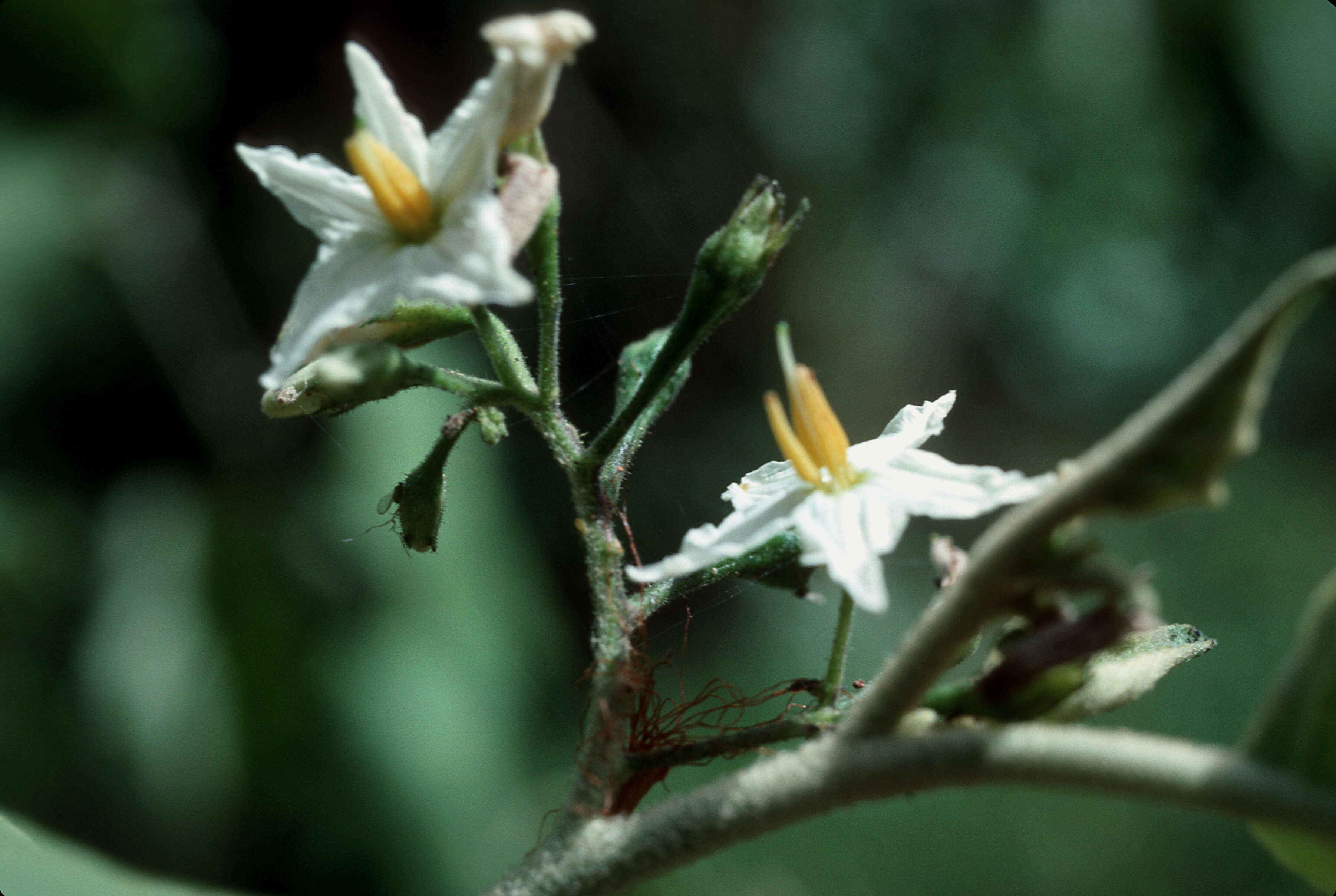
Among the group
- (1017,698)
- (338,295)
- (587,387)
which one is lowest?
(587,387)

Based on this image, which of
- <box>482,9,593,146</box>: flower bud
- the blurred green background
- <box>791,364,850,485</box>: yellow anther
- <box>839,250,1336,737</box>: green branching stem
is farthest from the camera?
the blurred green background

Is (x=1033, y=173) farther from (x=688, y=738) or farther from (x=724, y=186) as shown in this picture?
(x=688, y=738)

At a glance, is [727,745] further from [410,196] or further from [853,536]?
[410,196]

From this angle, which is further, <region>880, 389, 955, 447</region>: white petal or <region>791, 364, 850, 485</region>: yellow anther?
<region>880, 389, 955, 447</region>: white petal

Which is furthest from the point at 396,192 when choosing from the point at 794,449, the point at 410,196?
the point at 794,449

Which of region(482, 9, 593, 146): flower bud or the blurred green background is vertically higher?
region(482, 9, 593, 146): flower bud

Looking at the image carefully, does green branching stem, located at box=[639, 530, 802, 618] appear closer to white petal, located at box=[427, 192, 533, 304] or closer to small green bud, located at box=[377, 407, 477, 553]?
small green bud, located at box=[377, 407, 477, 553]

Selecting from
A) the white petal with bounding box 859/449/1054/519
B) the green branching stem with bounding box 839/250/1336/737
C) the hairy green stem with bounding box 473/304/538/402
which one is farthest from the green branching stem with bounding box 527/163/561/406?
the green branching stem with bounding box 839/250/1336/737

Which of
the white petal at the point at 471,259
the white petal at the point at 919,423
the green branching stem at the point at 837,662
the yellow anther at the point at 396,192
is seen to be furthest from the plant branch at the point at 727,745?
the yellow anther at the point at 396,192
